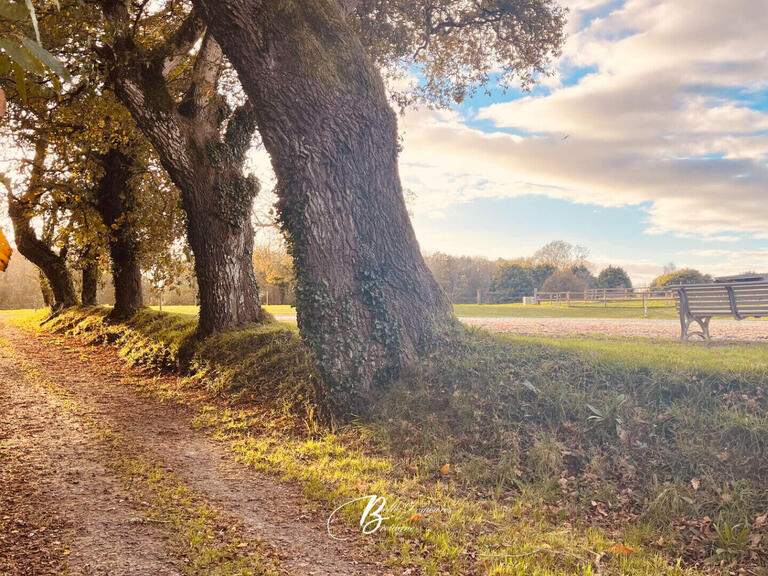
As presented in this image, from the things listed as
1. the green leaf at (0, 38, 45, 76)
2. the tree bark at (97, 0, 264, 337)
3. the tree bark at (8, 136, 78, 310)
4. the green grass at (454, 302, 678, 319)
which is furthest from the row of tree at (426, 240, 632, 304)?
the green leaf at (0, 38, 45, 76)

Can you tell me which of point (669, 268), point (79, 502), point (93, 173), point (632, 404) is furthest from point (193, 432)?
point (669, 268)

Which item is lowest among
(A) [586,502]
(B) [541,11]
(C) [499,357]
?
(A) [586,502]

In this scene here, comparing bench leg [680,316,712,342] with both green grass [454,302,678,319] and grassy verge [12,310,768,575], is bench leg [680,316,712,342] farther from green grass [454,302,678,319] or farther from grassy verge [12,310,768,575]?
green grass [454,302,678,319]

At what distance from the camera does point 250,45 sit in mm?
8094

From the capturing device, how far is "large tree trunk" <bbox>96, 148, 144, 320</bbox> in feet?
59.9

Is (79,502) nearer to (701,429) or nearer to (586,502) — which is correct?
(586,502)

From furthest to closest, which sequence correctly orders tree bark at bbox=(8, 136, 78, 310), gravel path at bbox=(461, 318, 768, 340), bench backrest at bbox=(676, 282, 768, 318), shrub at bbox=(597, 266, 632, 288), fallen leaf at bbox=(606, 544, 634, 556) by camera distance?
shrub at bbox=(597, 266, 632, 288)
tree bark at bbox=(8, 136, 78, 310)
gravel path at bbox=(461, 318, 768, 340)
bench backrest at bbox=(676, 282, 768, 318)
fallen leaf at bbox=(606, 544, 634, 556)

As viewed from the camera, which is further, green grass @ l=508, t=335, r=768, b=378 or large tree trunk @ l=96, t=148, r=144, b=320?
large tree trunk @ l=96, t=148, r=144, b=320

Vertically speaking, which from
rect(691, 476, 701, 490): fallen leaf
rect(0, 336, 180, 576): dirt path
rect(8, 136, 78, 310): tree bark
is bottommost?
rect(691, 476, 701, 490): fallen leaf

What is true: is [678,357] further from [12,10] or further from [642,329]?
[642,329]

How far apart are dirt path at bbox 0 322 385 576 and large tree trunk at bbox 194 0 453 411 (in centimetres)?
207

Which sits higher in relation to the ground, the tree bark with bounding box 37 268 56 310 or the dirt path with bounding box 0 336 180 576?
the tree bark with bounding box 37 268 56 310

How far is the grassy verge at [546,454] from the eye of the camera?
4625mm

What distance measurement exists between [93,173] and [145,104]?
7396 mm
